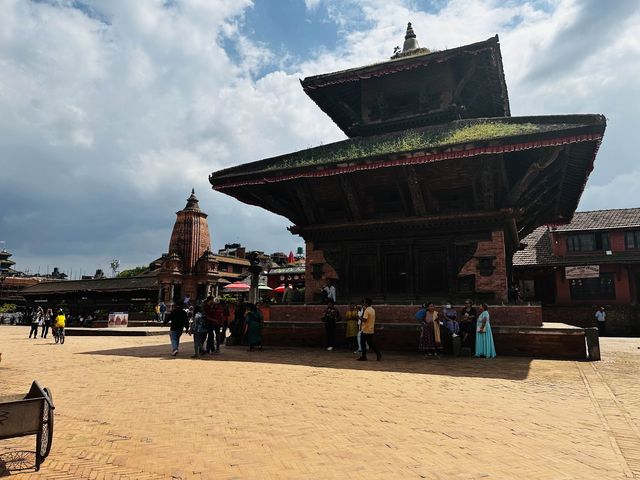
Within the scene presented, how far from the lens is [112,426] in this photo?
16.8 ft

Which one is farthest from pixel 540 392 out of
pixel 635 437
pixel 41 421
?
pixel 41 421

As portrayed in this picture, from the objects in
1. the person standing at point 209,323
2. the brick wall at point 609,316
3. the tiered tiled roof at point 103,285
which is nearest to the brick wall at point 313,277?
the person standing at point 209,323

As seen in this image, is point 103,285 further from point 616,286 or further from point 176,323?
point 616,286

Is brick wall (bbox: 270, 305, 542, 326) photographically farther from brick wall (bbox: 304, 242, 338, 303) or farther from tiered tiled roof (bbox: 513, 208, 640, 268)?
tiered tiled roof (bbox: 513, 208, 640, 268)

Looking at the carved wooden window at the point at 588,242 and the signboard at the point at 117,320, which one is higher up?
the carved wooden window at the point at 588,242

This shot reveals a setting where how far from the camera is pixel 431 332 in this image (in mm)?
11602

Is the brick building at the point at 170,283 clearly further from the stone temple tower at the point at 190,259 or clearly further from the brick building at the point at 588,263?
the brick building at the point at 588,263

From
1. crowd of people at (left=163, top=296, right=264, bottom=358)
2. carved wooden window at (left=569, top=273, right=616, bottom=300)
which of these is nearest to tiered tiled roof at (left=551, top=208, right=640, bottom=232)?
carved wooden window at (left=569, top=273, right=616, bottom=300)

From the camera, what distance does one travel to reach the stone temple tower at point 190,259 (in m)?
50.1

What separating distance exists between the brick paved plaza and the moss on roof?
20.6 ft

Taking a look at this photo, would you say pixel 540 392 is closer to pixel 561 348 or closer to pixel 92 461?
pixel 561 348

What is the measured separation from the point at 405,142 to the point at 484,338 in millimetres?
6293

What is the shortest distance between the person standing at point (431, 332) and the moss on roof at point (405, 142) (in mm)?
4832

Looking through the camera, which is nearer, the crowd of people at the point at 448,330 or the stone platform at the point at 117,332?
the crowd of people at the point at 448,330
